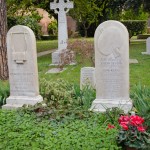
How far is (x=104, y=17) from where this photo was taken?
28.3m

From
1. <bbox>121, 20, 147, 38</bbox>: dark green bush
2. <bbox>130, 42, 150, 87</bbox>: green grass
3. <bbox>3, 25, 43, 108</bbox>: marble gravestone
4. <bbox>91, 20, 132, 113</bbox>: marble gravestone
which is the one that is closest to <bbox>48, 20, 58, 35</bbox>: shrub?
<bbox>121, 20, 147, 38</bbox>: dark green bush

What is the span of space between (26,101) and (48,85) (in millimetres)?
580

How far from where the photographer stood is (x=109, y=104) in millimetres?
6379

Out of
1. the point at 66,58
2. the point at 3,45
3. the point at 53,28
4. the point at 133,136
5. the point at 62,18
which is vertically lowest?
the point at 133,136

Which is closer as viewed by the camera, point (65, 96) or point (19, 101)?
point (65, 96)

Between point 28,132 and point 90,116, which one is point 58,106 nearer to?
point 90,116

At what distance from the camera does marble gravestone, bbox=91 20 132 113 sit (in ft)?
20.2

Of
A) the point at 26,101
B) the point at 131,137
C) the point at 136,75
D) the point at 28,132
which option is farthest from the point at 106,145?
the point at 136,75

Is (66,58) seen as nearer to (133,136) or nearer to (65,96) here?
(65,96)

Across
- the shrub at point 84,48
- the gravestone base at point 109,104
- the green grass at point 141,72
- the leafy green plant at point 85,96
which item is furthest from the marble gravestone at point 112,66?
the shrub at point 84,48

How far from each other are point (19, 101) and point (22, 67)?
0.67 m

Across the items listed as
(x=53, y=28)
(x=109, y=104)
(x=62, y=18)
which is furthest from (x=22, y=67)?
(x=53, y=28)

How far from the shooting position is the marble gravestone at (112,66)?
20.2 ft

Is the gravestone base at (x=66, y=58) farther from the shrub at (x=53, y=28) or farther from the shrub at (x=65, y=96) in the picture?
the shrub at (x=53, y=28)
